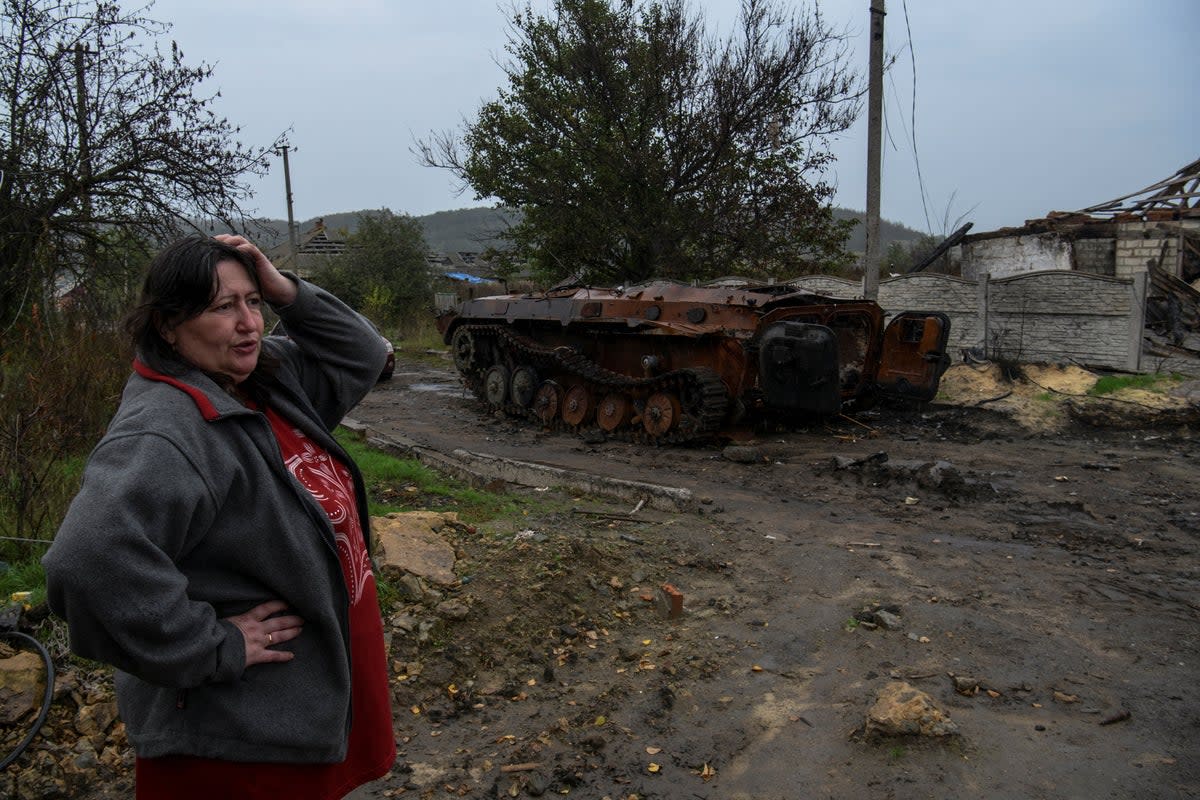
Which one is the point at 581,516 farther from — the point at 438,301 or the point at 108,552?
the point at 438,301

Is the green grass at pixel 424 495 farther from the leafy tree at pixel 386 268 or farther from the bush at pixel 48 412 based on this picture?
the leafy tree at pixel 386 268

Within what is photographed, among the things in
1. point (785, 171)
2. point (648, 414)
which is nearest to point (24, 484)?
point (648, 414)

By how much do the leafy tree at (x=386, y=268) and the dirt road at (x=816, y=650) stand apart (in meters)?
23.2

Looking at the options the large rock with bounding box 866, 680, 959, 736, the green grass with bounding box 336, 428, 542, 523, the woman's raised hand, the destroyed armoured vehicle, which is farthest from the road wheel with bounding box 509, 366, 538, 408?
the woman's raised hand

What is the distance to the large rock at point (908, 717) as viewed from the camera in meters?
3.49

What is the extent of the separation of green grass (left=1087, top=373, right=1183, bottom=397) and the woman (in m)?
12.3

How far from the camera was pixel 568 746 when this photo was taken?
3.58 m

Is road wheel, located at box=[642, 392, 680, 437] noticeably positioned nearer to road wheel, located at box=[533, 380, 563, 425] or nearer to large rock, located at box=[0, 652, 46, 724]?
road wheel, located at box=[533, 380, 563, 425]

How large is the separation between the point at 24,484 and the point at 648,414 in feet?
23.2

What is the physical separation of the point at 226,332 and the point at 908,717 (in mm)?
2987

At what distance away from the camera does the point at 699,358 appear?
10695 mm

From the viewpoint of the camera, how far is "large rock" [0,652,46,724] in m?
3.43

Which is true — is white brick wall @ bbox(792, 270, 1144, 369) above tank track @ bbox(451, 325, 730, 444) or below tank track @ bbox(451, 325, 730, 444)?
above

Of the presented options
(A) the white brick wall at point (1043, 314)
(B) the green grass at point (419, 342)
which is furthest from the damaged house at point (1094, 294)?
(B) the green grass at point (419, 342)
